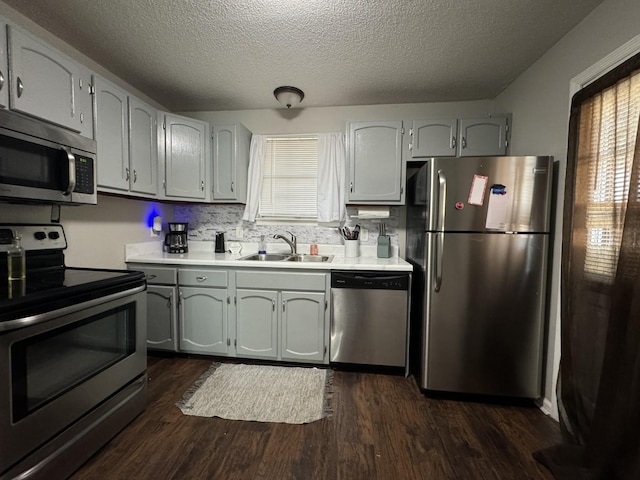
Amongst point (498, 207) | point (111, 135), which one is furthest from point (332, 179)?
point (111, 135)

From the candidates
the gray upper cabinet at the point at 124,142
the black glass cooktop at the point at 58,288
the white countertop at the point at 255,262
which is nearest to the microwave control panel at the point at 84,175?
the gray upper cabinet at the point at 124,142

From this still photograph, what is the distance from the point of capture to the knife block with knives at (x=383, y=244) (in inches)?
102

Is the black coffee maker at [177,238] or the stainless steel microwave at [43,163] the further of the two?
the black coffee maker at [177,238]

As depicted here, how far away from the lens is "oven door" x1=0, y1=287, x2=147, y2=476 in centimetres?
101

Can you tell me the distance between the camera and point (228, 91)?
2.51 m

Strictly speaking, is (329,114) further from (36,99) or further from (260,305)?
(36,99)

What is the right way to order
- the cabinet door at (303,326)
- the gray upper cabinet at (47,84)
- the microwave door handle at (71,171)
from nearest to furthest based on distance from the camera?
the gray upper cabinet at (47,84)
the microwave door handle at (71,171)
the cabinet door at (303,326)

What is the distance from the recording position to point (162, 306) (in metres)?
2.34

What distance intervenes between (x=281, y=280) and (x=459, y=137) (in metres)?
1.93

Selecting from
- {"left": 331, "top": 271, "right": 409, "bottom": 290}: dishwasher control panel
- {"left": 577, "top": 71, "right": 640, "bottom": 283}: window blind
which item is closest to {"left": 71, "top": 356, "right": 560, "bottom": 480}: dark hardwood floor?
{"left": 331, "top": 271, "right": 409, "bottom": 290}: dishwasher control panel

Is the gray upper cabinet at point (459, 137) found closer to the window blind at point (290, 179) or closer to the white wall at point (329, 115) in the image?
the white wall at point (329, 115)

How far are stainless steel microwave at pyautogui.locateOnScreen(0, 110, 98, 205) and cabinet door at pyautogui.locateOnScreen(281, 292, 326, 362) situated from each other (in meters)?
1.48

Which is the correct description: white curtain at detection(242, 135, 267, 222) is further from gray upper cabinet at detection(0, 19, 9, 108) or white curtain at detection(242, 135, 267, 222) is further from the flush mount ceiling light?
gray upper cabinet at detection(0, 19, 9, 108)

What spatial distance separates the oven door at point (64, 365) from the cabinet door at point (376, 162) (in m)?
1.85
